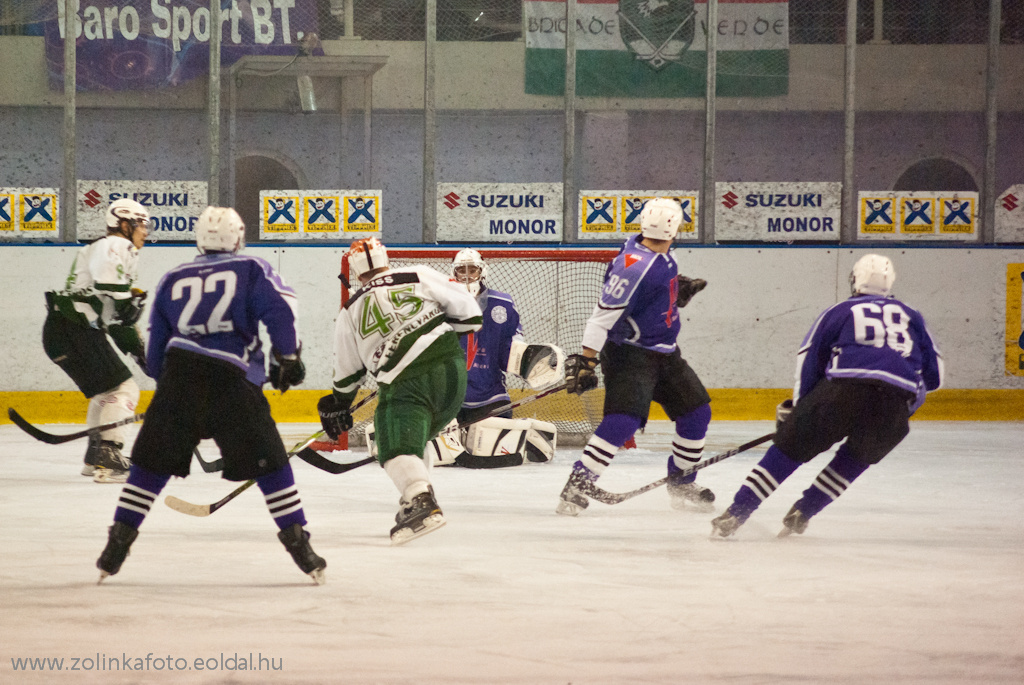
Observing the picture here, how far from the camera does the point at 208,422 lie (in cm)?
298

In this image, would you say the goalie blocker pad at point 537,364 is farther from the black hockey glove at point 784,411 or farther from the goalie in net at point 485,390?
the black hockey glove at point 784,411

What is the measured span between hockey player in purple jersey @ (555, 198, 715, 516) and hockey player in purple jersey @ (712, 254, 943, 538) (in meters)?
0.56

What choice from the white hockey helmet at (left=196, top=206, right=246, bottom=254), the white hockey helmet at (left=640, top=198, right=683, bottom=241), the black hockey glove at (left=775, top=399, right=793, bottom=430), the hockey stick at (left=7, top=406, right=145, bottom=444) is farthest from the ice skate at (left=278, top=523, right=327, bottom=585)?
the hockey stick at (left=7, top=406, right=145, bottom=444)

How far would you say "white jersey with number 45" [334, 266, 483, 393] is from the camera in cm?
347

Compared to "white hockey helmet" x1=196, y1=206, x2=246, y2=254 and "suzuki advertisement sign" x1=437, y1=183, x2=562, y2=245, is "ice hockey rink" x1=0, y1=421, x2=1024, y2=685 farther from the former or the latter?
"suzuki advertisement sign" x1=437, y1=183, x2=562, y2=245

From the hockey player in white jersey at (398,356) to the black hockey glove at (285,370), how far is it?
1.11 ft

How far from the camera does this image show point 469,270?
5.34 metres

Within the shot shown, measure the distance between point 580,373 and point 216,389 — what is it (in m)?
1.56

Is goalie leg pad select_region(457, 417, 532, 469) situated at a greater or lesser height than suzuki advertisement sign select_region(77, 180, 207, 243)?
lesser

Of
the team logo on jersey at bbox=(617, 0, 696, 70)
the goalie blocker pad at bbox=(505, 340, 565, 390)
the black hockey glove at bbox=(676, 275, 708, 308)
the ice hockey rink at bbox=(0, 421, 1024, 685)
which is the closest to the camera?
the ice hockey rink at bbox=(0, 421, 1024, 685)

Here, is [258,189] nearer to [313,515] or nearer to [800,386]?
[313,515]

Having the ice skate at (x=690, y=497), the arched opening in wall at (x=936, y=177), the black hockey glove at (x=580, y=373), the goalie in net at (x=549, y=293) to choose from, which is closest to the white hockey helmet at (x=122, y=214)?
the goalie in net at (x=549, y=293)

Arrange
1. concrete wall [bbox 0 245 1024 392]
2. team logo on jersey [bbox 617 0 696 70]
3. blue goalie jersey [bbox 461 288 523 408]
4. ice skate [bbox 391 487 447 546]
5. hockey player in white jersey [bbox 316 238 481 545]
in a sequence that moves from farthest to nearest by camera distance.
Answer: team logo on jersey [bbox 617 0 696 70] < concrete wall [bbox 0 245 1024 392] < blue goalie jersey [bbox 461 288 523 408] < hockey player in white jersey [bbox 316 238 481 545] < ice skate [bbox 391 487 447 546]

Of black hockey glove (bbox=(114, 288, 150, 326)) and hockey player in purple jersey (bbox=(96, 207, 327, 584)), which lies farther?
black hockey glove (bbox=(114, 288, 150, 326))
